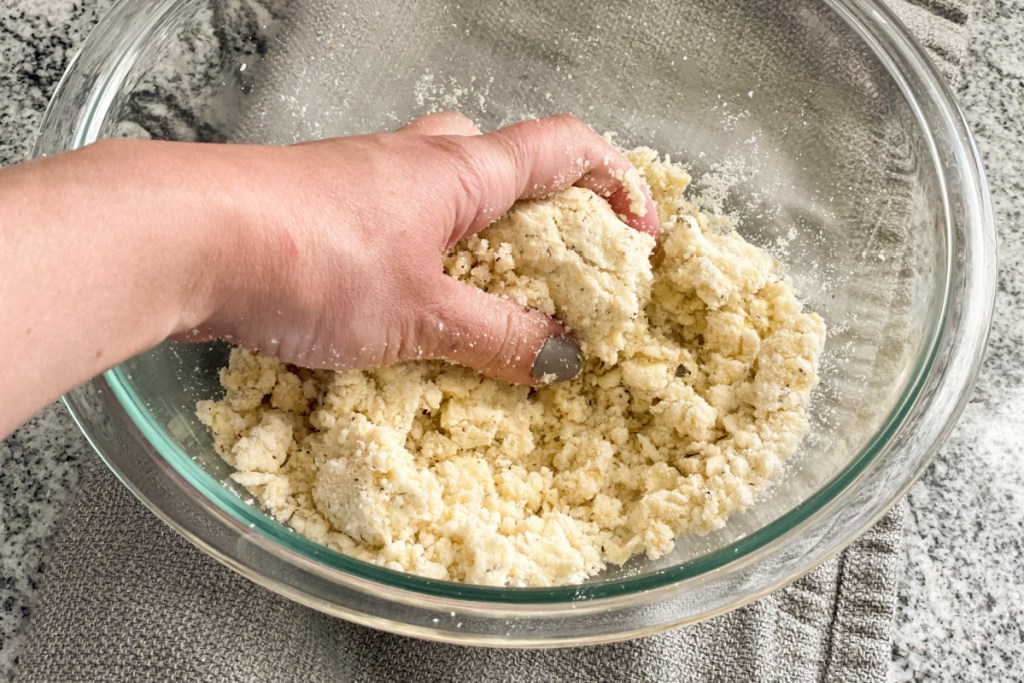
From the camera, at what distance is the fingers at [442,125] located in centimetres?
99

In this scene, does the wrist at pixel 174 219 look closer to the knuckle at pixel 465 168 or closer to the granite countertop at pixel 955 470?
the knuckle at pixel 465 168

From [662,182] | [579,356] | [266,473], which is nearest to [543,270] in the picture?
[579,356]

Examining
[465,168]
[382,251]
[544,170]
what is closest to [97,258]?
[382,251]

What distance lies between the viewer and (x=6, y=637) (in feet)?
3.33

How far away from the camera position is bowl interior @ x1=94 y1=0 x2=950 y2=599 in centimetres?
90

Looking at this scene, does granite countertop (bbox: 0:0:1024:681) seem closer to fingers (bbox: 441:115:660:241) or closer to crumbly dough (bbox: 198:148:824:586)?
crumbly dough (bbox: 198:148:824:586)

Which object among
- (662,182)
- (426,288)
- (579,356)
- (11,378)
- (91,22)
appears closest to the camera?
(11,378)

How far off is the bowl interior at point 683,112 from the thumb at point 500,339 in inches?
8.9

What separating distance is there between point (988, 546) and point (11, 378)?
1.11 m

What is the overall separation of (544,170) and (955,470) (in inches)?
26.7

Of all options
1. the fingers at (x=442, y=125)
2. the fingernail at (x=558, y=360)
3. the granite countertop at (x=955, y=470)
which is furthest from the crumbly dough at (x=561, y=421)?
the granite countertop at (x=955, y=470)

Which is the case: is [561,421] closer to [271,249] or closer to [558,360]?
[558,360]

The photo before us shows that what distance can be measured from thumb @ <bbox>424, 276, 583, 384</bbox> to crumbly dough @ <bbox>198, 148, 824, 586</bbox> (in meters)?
0.02

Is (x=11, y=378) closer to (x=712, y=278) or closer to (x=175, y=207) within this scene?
(x=175, y=207)
